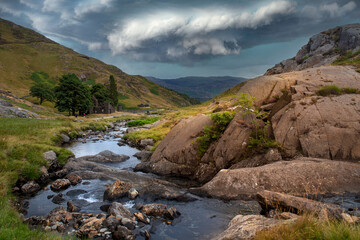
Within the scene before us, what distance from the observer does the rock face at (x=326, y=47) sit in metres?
81.1

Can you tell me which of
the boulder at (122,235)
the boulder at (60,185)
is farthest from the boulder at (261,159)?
the boulder at (60,185)

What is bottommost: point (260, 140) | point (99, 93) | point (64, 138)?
point (64, 138)

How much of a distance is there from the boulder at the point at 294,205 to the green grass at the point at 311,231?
2484 mm

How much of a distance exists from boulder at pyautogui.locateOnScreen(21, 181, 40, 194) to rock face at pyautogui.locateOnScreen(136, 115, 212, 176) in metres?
10.3

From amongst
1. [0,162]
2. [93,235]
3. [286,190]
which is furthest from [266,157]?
[0,162]

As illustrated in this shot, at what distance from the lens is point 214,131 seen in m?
23.9

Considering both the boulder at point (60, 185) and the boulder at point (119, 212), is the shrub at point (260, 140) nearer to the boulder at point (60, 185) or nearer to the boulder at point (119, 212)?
the boulder at point (119, 212)

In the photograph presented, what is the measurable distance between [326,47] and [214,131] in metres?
96.7

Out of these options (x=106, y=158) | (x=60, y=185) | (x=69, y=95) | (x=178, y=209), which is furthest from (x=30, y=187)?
(x=69, y=95)

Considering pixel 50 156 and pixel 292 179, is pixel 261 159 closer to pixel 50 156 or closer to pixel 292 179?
pixel 292 179

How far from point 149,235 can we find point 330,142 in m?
15.8

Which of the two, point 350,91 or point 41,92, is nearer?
point 350,91

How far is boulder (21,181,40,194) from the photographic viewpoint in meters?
17.7

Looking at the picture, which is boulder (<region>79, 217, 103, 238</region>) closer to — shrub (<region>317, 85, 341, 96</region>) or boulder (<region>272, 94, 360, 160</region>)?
boulder (<region>272, 94, 360, 160</region>)
